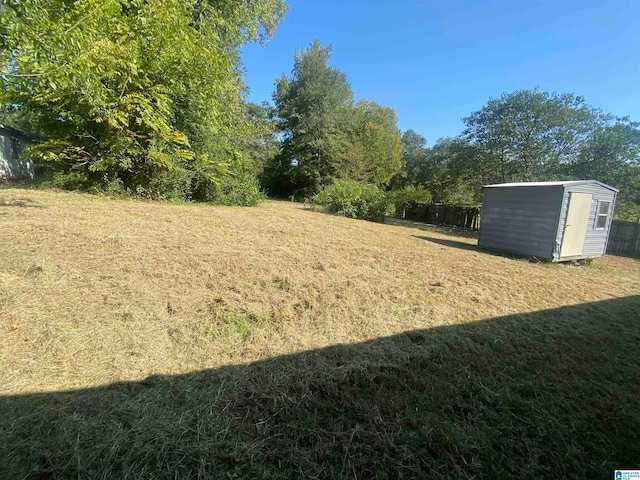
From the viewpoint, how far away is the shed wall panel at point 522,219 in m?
7.28

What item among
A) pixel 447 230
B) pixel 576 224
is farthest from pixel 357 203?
pixel 576 224

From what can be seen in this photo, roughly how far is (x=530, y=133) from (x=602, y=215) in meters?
8.28

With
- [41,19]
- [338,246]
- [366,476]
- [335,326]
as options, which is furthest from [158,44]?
[366,476]

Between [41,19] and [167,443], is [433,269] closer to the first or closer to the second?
[167,443]

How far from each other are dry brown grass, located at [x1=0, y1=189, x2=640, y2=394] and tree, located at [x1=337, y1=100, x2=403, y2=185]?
780 inches

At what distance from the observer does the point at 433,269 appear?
5441mm

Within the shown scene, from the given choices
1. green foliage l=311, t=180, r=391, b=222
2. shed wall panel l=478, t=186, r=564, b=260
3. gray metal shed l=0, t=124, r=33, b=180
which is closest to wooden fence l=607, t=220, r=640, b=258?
shed wall panel l=478, t=186, r=564, b=260

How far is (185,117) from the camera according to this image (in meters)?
9.40

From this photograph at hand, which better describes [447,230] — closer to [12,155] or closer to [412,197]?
[412,197]

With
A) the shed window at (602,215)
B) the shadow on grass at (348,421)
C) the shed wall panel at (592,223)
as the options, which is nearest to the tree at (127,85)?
the shadow on grass at (348,421)

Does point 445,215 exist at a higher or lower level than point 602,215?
lower

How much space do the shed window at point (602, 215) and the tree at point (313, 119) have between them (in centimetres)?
1789

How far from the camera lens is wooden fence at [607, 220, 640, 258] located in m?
10.6

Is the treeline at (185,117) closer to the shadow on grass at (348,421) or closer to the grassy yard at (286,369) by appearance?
the grassy yard at (286,369)
